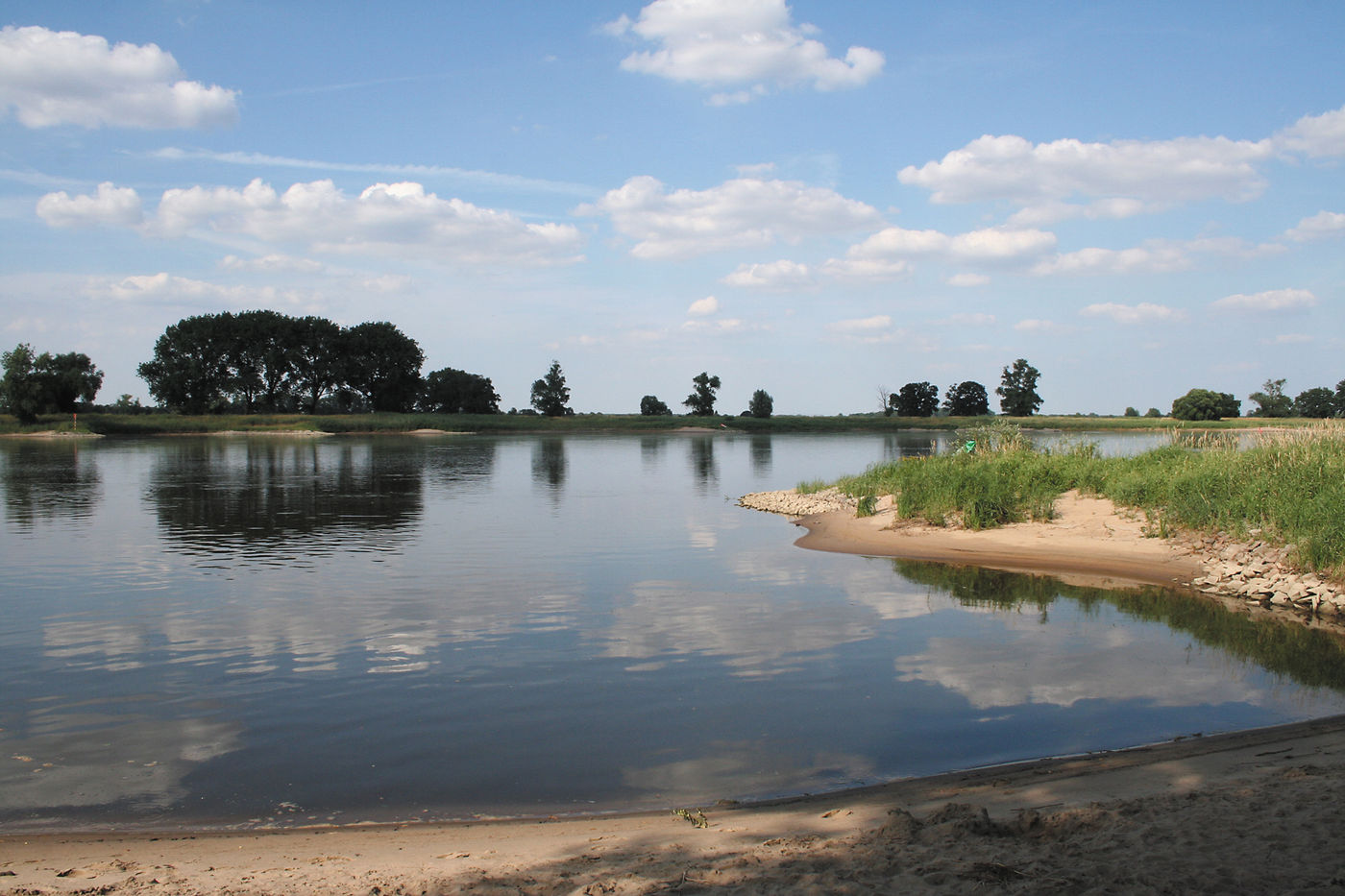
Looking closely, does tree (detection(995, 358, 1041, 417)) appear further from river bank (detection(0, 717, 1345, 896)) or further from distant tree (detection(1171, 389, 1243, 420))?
river bank (detection(0, 717, 1345, 896))

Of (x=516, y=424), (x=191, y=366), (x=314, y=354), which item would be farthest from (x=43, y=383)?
(x=516, y=424)

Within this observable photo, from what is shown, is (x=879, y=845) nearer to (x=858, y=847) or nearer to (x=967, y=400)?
(x=858, y=847)

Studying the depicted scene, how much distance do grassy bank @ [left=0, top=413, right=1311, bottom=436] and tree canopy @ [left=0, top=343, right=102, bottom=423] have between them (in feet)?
6.36

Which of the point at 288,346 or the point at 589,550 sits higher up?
the point at 288,346

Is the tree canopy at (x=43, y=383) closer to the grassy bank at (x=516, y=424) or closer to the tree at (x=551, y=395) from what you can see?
the grassy bank at (x=516, y=424)

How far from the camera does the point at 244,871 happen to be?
19.6ft

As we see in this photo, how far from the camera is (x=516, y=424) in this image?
138 meters

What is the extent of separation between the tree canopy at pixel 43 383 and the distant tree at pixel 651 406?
281 ft

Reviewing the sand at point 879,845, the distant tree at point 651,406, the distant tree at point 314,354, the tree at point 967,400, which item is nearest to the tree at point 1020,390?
the tree at point 967,400

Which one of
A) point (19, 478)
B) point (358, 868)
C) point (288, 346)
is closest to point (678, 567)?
point (358, 868)

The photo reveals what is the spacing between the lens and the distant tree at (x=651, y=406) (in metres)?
167

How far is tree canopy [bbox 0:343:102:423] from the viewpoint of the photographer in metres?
102

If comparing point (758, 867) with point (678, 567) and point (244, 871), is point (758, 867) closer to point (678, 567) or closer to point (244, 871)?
point (244, 871)

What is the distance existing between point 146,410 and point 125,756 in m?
140
